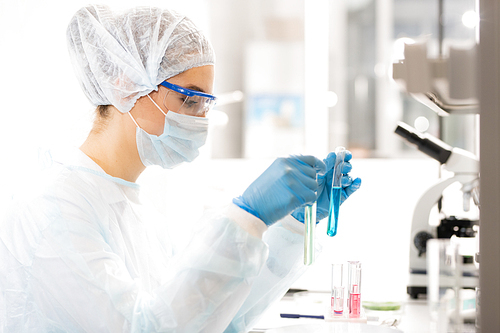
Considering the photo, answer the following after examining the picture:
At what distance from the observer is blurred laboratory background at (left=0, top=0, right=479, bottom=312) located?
108cm

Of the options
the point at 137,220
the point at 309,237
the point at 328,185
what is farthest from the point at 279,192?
the point at 137,220

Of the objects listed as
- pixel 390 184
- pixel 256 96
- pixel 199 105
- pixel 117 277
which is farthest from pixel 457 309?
pixel 256 96

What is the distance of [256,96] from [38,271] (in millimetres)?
4200

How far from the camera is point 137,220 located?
3.67ft

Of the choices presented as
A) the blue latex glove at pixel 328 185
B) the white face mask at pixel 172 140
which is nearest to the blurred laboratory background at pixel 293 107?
the blue latex glove at pixel 328 185

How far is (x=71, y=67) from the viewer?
1196 mm

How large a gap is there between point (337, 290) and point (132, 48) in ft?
2.56

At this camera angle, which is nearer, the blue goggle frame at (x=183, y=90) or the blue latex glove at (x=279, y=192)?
the blue latex glove at (x=279, y=192)

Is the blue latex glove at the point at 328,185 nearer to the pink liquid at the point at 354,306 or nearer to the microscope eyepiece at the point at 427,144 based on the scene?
the pink liquid at the point at 354,306

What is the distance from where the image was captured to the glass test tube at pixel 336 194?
0.95 m

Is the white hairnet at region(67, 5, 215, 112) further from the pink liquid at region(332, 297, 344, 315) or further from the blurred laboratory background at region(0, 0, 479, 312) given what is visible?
the pink liquid at region(332, 297, 344, 315)

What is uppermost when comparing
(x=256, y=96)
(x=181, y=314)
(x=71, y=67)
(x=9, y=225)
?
(x=256, y=96)

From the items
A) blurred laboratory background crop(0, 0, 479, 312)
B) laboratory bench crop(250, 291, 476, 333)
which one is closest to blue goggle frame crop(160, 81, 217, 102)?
blurred laboratory background crop(0, 0, 479, 312)

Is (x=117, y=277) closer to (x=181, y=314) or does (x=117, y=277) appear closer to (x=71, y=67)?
(x=181, y=314)
